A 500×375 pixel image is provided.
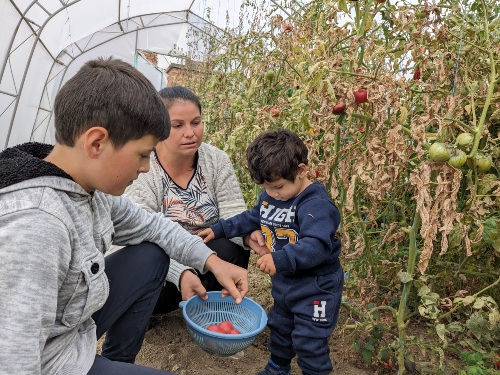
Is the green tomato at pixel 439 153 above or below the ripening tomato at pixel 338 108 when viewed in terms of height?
below

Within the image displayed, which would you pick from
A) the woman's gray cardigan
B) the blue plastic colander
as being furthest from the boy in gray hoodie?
the woman's gray cardigan

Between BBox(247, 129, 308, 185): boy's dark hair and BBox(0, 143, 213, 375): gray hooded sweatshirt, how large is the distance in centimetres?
54

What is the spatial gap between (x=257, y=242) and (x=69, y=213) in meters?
0.95

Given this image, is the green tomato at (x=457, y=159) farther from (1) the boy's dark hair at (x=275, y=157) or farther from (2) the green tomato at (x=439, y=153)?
(1) the boy's dark hair at (x=275, y=157)

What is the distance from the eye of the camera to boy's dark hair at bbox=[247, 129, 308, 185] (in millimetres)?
1442

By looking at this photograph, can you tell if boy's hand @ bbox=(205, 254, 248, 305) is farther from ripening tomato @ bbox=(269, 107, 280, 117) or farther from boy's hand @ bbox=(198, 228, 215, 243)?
ripening tomato @ bbox=(269, 107, 280, 117)

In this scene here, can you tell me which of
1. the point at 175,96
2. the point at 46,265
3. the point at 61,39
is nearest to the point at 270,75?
the point at 175,96

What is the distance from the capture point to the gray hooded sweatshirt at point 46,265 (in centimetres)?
80

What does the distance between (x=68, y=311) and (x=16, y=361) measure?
174 millimetres

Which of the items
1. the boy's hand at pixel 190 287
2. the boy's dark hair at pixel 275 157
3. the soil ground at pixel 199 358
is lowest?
the soil ground at pixel 199 358

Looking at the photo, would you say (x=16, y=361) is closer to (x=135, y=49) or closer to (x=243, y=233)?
(x=243, y=233)

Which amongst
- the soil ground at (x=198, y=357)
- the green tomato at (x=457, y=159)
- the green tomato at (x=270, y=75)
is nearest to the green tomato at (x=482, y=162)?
the green tomato at (x=457, y=159)

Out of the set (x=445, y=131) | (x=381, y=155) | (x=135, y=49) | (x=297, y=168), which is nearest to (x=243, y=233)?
(x=297, y=168)

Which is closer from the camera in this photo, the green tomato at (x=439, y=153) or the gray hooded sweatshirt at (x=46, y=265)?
the gray hooded sweatshirt at (x=46, y=265)
